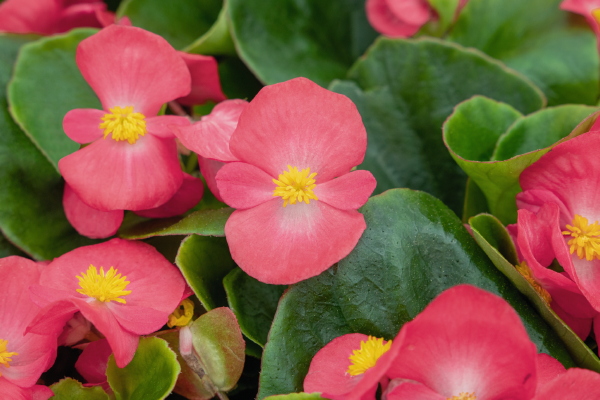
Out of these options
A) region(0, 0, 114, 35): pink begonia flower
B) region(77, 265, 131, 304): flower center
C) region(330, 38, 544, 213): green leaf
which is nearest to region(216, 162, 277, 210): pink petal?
region(77, 265, 131, 304): flower center

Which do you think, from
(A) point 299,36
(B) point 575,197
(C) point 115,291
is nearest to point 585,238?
(B) point 575,197

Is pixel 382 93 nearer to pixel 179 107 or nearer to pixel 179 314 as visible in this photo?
pixel 179 107

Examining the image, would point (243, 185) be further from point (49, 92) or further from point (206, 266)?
point (49, 92)

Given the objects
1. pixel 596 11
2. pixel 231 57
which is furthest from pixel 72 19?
pixel 596 11

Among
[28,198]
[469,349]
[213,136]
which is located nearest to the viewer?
[469,349]

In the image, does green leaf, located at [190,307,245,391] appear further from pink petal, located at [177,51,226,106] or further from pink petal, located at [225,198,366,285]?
pink petal, located at [177,51,226,106]

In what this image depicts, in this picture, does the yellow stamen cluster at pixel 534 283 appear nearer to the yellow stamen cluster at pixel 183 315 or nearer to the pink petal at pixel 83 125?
the yellow stamen cluster at pixel 183 315

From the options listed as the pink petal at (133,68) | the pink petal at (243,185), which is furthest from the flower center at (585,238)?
the pink petal at (133,68)
